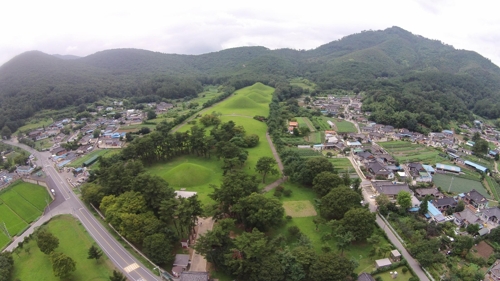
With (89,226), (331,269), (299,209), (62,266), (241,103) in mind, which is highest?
(241,103)

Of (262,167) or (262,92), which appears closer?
(262,167)

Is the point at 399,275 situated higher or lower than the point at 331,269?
lower

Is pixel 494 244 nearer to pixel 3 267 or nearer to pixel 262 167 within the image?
pixel 262 167

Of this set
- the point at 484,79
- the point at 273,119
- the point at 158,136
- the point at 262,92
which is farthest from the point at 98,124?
the point at 484,79

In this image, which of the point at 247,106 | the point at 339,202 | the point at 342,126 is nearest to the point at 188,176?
the point at 339,202

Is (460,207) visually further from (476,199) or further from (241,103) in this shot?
(241,103)

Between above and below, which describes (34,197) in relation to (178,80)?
below
